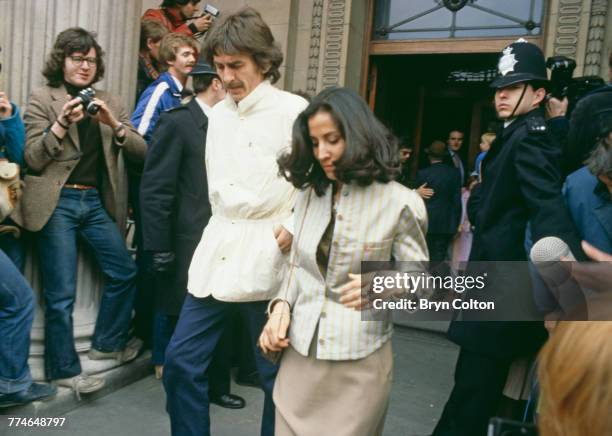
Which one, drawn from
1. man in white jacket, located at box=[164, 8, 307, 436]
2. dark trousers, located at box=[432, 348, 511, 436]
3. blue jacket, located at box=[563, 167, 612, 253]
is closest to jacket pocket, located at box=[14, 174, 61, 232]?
man in white jacket, located at box=[164, 8, 307, 436]

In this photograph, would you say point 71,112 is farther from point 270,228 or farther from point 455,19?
point 455,19

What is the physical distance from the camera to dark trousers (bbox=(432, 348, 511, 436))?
2.87 metres

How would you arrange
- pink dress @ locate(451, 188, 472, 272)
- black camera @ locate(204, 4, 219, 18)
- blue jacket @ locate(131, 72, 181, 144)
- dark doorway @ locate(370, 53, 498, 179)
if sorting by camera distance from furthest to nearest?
dark doorway @ locate(370, 53, 498, 179), pink dress @ locate(451, 188, 472, 272), black camera @ locate(204, 4, 219, 18), blue jacket @ locate(131, 72, 181, 144)

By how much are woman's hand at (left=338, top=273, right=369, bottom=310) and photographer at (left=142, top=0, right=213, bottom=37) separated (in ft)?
13.0

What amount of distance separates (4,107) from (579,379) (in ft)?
10.7

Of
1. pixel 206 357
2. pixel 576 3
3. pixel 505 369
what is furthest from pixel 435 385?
pixel 576 3

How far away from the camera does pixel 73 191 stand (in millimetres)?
3746

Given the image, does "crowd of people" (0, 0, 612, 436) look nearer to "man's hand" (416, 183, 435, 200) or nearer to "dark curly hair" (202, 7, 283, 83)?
"dark curly hair" (202, 7, 283, 83)

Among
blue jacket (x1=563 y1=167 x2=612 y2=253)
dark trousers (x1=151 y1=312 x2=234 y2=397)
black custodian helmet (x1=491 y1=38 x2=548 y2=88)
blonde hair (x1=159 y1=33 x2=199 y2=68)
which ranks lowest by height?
dark trousers (x1=151 y1=312 x2=234 y2=397)

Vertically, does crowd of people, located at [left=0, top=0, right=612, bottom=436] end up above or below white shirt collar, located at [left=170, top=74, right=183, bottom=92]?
below

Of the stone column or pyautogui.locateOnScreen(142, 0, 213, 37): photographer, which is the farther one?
pyautogui.locateOnScreen(142, 0, 213, 37): photographer

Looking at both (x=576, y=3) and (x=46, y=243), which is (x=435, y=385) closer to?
(x=46, y=243)

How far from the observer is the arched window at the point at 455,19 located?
680 centimetres

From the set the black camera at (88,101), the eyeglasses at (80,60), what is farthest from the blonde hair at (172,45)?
the black camera at (88,101)
